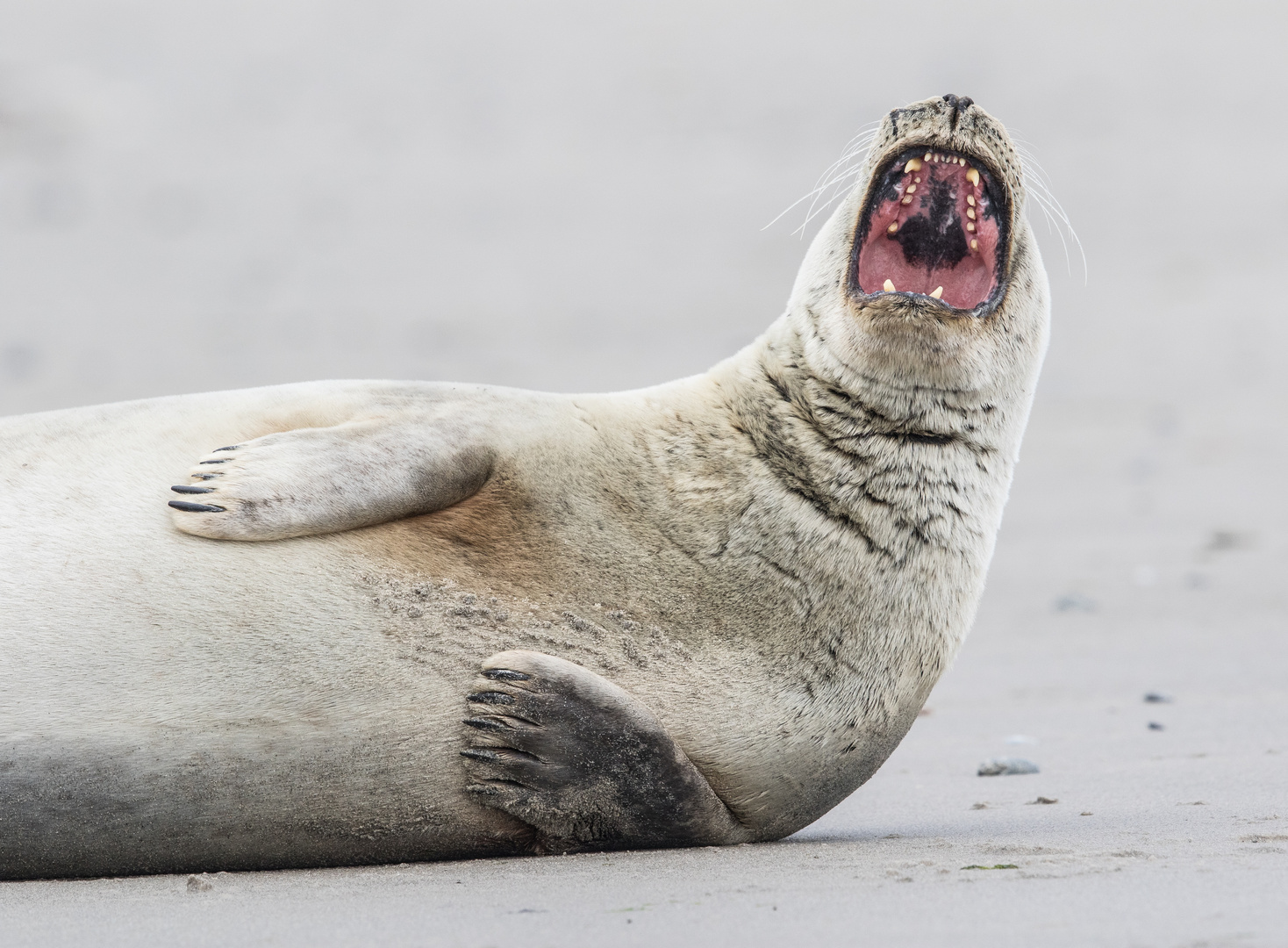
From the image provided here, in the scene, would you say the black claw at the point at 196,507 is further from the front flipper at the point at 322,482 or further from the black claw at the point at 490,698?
the black claw at the point at 490,698

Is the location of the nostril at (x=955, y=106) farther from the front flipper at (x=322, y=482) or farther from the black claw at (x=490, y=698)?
the black claw at (x=490, y=698)

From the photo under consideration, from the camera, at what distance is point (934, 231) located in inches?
161

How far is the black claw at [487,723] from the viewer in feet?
10.8

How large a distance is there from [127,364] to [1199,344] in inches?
329

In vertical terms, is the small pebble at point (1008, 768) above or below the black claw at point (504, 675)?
below

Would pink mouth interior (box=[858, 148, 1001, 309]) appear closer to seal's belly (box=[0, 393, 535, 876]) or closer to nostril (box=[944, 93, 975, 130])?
nostril (box=[944, 93, 975, 130])

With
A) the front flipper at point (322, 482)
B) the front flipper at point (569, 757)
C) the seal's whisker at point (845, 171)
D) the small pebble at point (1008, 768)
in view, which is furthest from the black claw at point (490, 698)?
the small pebble at point (1008, 768)

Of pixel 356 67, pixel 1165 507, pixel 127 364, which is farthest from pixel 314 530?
pixel 356 67

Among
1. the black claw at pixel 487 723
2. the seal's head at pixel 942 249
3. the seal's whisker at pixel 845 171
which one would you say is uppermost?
the seal's whisker at pixel 845 171

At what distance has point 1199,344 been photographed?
13.1 m

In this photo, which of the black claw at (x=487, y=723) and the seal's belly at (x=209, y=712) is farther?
the black claw at (x=487, y=723)

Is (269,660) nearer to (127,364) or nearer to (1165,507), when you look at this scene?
(1165,507)

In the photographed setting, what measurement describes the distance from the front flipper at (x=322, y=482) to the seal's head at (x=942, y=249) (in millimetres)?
1005

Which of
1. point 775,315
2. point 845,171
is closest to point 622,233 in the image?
point 775,315
